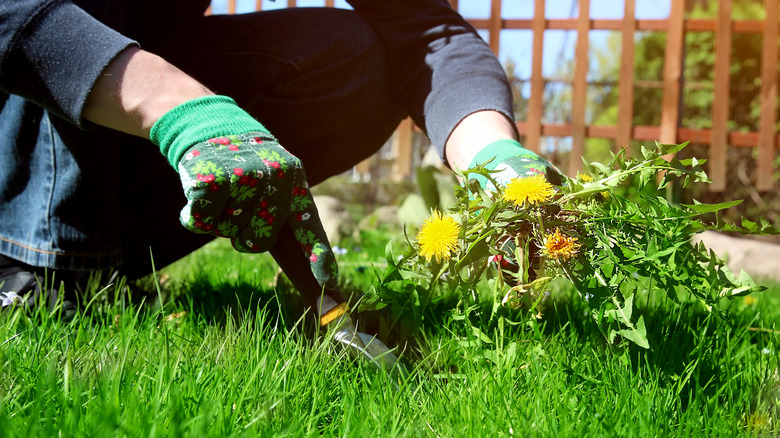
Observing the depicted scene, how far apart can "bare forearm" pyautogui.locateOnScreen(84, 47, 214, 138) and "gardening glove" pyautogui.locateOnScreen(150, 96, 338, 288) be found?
0.03 metres

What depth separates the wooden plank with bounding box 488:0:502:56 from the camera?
506 cm

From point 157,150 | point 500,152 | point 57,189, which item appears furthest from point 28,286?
point 500,152

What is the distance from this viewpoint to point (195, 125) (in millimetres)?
1086

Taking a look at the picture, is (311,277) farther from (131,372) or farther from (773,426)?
(773,426)

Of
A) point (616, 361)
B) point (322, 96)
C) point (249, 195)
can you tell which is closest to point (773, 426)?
point (616, 361)

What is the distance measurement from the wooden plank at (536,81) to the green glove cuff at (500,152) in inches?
151

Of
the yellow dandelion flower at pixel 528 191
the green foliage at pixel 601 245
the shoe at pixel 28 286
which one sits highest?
the yellow dandelion flower at pixel 528 191

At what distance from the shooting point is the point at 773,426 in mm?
1058

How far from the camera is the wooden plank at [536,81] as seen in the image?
5102mm

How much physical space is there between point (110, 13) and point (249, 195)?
584 millimetres

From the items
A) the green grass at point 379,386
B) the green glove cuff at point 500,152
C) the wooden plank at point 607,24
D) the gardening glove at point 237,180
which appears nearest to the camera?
the green grass at point 379,386

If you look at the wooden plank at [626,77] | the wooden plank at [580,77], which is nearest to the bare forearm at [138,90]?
the wooden plank at [580,77]

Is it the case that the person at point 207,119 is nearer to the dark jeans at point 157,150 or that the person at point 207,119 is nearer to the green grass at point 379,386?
the dark jeans at point 157,150

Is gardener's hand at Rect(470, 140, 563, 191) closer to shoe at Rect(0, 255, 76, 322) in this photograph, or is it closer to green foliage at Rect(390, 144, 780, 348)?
green foliage at Rect(390, 144, 780, 348)
